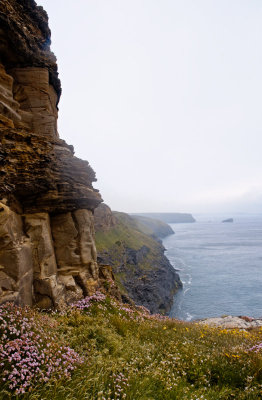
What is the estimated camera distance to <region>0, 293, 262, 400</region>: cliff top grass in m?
4.79

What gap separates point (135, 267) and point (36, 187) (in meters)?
74.8

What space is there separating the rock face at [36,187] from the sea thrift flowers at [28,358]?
2.36m

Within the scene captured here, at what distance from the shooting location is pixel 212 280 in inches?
2881

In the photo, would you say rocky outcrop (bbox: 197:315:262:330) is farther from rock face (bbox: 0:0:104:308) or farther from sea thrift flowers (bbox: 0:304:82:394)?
sea thrift flowers (bbox: 0:304:82:394)

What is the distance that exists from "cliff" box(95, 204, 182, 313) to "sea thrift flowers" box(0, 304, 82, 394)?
53152mm

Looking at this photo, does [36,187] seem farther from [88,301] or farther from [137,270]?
[137,270]

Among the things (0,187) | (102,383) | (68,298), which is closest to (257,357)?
(102,383)

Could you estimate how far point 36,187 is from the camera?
1062cm

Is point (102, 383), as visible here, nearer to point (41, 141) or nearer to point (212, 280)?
point (41, 141)

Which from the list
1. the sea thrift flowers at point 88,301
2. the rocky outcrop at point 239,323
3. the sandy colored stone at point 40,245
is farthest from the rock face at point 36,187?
the rocky outcrop at point 239,323

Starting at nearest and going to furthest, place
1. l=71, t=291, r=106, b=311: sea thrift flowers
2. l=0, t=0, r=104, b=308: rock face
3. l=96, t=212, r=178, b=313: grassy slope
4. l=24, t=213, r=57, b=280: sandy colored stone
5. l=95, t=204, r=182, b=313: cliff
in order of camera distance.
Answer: l=0, t=0, r=104, b=308: rock face → l=24, t=213, r=57, b=280: sandy colored stone → l=71, t=291, r=106, b=311: sea thrift flowers → l=96, t=212, r=178, b=313: grassy slope → l=95, t=204, r=182, b=313: cliff

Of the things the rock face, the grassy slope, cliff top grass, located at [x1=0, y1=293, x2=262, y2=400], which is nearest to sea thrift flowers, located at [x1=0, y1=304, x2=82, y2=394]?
cliff top grass, located at [x1=0, y1=293, x2=262, y2=400]

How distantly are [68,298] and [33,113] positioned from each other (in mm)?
10464

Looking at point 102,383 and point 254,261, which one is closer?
point 102,383
